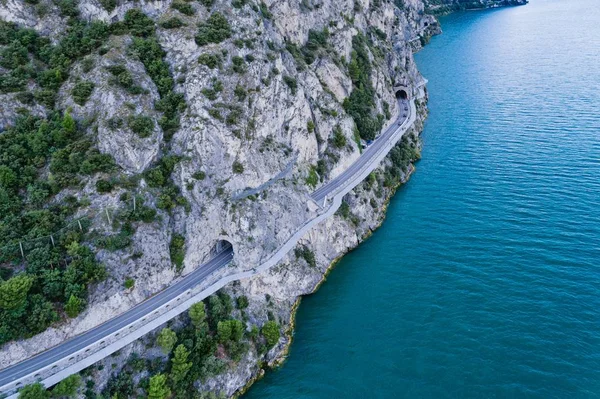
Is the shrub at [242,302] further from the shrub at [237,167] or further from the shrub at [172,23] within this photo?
the shrub at [172,23]

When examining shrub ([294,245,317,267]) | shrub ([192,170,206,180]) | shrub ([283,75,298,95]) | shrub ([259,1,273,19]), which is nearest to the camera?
shrub ([192,170,206,180])

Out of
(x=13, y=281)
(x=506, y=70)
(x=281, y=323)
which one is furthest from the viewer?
(x=506, y=70)

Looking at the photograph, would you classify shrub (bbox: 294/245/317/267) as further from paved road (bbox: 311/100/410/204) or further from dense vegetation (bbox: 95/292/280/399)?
dense vegetation (bbox: 95/292/280/399)

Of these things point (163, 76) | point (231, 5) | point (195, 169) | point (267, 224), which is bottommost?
point (267, 224)

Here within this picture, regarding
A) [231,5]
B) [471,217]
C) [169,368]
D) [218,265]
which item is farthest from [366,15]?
[169,368]

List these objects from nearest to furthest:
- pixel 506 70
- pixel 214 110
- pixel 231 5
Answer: pixel 214 110 → pixel 231 5 → pixel 506 70

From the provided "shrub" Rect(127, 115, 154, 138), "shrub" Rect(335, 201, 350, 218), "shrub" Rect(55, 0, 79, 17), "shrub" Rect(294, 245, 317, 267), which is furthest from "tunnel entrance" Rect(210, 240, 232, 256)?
"shrub" Rect(55, 0, 79, 17)

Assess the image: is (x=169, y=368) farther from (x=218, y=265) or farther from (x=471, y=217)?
(x=471, y=217)

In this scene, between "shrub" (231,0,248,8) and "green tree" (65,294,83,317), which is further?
"shrub" (231,0,248,8)
